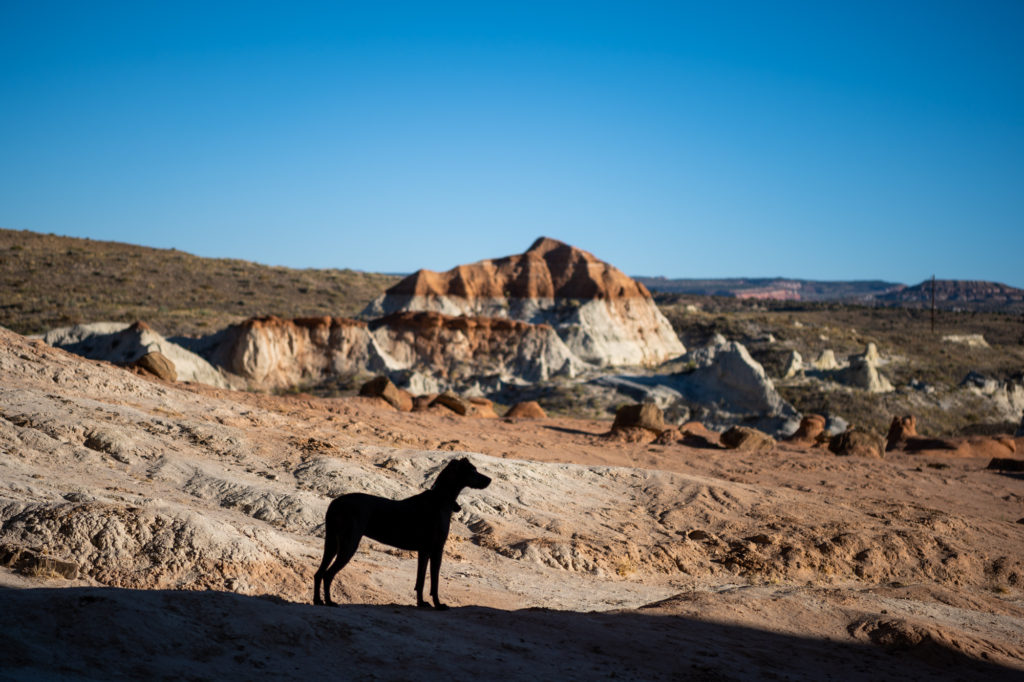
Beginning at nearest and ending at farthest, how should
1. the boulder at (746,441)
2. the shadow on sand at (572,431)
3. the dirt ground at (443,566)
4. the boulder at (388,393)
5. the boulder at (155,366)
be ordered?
1. the dirt ground at (443,566)
2. the boulder at (155,366)
3. the boulder at (746,441)
4. the shadow on sand at (572,431)
5. the boulder at (388,393)

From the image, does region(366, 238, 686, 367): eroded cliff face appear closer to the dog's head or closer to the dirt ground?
the dirt ground

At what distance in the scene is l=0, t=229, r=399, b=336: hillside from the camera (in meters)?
47.3

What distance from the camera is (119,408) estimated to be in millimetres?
13523

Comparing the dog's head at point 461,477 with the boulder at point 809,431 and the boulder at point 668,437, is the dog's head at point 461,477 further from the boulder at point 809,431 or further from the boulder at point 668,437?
the boulder at point 809,431

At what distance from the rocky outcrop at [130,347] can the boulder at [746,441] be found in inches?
748

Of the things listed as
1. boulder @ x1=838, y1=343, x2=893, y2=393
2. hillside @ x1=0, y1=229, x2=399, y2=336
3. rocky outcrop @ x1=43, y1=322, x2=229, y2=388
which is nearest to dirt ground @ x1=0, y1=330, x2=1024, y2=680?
rocky outcrop @ x1=43, y1=322, x2=229, y2=388

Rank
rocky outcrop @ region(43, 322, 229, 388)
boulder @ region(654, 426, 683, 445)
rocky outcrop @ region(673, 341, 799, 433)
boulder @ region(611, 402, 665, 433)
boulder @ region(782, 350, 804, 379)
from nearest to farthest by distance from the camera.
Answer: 1. boulder @ region(654, 426, 683, 445)
2. boulder @ region(611, 402, 665, 433)
3. rocky outcrop @ region(43, 322, 229, 388)
4. rocky outcrop @ region(673, 341, 799, 433)
5. boulder @ region(782, 350, 804, 379)

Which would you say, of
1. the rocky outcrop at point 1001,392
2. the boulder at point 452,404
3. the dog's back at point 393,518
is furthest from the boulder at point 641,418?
the rocky outcrop at point 1001,392

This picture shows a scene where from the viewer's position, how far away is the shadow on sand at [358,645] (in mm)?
5332

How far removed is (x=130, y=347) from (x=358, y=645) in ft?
90.9

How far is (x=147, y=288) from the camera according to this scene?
194 ft

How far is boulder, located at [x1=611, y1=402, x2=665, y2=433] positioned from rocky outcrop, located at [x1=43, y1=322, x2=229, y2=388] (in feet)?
51.4

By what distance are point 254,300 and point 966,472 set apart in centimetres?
5067

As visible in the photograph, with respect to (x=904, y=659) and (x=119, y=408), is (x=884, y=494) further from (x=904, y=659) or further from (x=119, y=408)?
(x=119, y=408)
